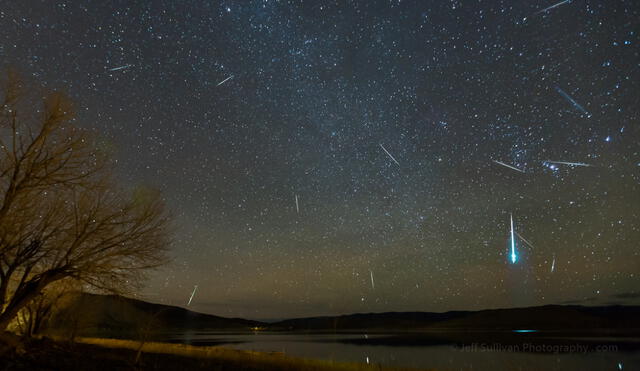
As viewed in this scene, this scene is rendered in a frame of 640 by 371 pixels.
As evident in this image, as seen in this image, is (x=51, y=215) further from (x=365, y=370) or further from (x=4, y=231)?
(x=365, y=370)

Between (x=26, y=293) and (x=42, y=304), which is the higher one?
(x=26, y=293)

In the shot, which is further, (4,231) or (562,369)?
(562,369)

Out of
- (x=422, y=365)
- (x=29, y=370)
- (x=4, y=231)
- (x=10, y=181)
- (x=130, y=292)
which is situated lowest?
(x=422, y=365)

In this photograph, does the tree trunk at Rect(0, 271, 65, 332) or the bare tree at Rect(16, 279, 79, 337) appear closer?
the tree trunk at Rect(0, 271, 65, 332)

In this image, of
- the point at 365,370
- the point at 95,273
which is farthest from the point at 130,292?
the point at 365,370

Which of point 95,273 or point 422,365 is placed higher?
point 95,273

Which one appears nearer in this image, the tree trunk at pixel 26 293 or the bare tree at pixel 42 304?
the tree trunk at pixel 26 293

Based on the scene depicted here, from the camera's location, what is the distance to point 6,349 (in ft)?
39.6

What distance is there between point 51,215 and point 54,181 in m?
0.91

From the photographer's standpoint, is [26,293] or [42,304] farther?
[42,304]

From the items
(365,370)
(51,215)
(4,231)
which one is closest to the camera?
(4,231)

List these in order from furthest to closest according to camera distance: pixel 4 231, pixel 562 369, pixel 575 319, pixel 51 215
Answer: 1. pixel 575 319
2. pixel 562 369
3. pixel 51 215
4. pixel 4 231

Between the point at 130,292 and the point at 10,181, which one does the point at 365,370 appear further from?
the point at 10,181

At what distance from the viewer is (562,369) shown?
36.5 m
